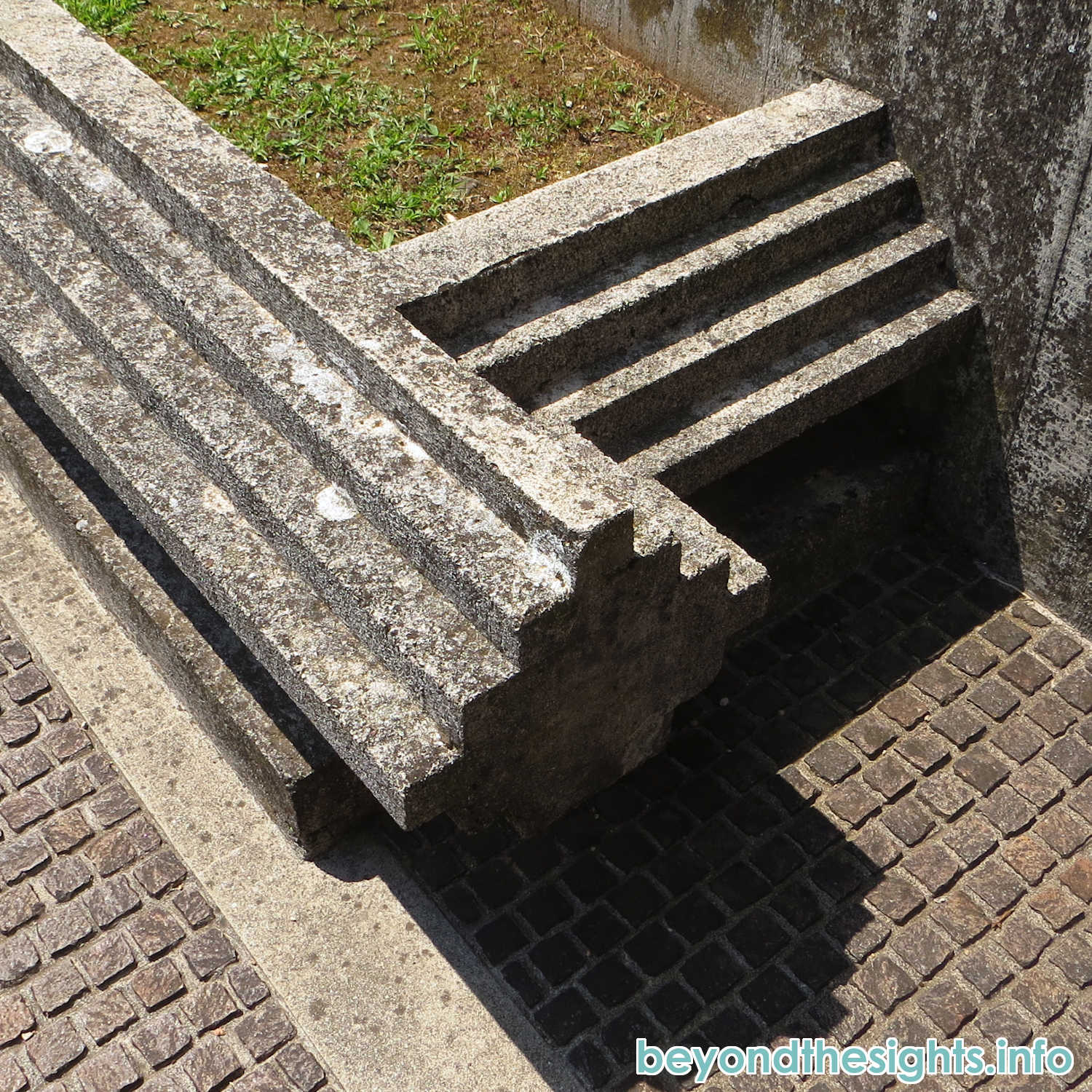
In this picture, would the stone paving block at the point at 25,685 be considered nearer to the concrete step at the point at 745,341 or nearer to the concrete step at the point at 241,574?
the concrete step at the point at 241,574

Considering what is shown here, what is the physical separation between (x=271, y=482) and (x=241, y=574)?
1.05ft

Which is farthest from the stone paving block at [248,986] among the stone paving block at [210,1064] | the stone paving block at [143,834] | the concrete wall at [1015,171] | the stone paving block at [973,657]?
the concrete wall at [1015,171]

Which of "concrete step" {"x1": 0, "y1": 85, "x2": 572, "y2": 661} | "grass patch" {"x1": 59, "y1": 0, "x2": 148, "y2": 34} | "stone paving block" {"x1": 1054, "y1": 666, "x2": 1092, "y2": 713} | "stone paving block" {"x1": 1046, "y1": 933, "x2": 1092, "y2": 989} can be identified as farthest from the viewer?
"grass patch" {"x1": 59, "y1": 0, "x2": 148, "y2": 34}

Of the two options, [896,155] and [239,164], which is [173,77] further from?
[896,155]

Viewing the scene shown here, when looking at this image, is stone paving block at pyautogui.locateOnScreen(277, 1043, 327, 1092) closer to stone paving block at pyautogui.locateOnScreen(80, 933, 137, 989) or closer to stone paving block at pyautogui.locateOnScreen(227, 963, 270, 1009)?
stone paving block at pyautogui.locateOnScreen(227, 963, 270, 1009)

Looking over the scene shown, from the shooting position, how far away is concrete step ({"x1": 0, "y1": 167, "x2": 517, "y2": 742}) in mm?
3633

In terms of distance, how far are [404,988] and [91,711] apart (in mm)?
1885

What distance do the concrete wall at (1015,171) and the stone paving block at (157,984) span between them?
4253 mm

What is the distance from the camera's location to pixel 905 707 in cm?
553

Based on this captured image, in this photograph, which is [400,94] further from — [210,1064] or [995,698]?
[210,1064]

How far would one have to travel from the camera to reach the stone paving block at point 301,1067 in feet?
14.3

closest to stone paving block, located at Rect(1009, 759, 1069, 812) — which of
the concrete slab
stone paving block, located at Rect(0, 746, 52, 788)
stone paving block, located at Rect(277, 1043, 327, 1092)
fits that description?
the concrete slab

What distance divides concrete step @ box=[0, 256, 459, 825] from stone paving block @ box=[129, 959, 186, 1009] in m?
1.41

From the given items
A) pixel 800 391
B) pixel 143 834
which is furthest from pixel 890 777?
pixel 143 834
